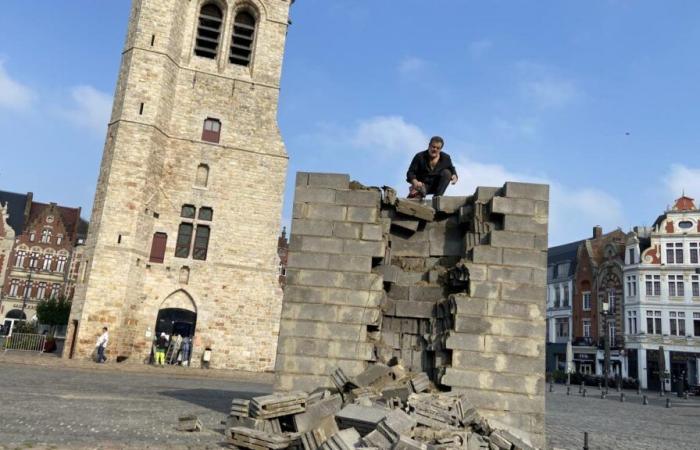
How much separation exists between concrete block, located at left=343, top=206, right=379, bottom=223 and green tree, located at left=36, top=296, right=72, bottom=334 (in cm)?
4306

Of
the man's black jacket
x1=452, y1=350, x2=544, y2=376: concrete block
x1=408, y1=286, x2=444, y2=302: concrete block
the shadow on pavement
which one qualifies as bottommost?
the shadow on pavement

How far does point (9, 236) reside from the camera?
2207 inches

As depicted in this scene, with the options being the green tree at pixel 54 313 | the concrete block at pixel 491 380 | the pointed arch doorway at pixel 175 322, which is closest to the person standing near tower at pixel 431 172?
the concrete block at pixel 491 380

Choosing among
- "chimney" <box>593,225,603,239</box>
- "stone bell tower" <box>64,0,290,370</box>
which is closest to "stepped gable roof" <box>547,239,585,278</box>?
"chimney" <box>593,225,603,239</box>

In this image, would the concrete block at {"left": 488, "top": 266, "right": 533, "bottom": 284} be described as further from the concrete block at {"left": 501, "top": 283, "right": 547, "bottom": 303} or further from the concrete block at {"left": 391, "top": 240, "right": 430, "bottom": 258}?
the concrete block at {"left": 391, "top": 240, "right": 430, "bottom": 258}

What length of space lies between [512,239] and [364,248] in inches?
87.2

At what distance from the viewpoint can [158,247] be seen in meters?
25.7

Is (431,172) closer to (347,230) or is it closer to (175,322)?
(347,230)

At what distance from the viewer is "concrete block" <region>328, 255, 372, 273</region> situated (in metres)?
8.39

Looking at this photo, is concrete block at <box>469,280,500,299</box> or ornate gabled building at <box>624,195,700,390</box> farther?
ornate gabled building at <box>624,195,700,390</box>

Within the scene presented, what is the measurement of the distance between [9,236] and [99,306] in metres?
41.1

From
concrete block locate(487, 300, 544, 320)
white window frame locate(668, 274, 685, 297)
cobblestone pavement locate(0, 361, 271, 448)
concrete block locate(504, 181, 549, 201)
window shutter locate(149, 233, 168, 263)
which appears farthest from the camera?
Answer: white window frame locate(668, 274, 685, 297)

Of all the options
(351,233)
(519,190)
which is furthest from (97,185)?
(519,190)

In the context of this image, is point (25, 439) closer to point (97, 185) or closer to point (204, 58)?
Result: point (97, 185)
